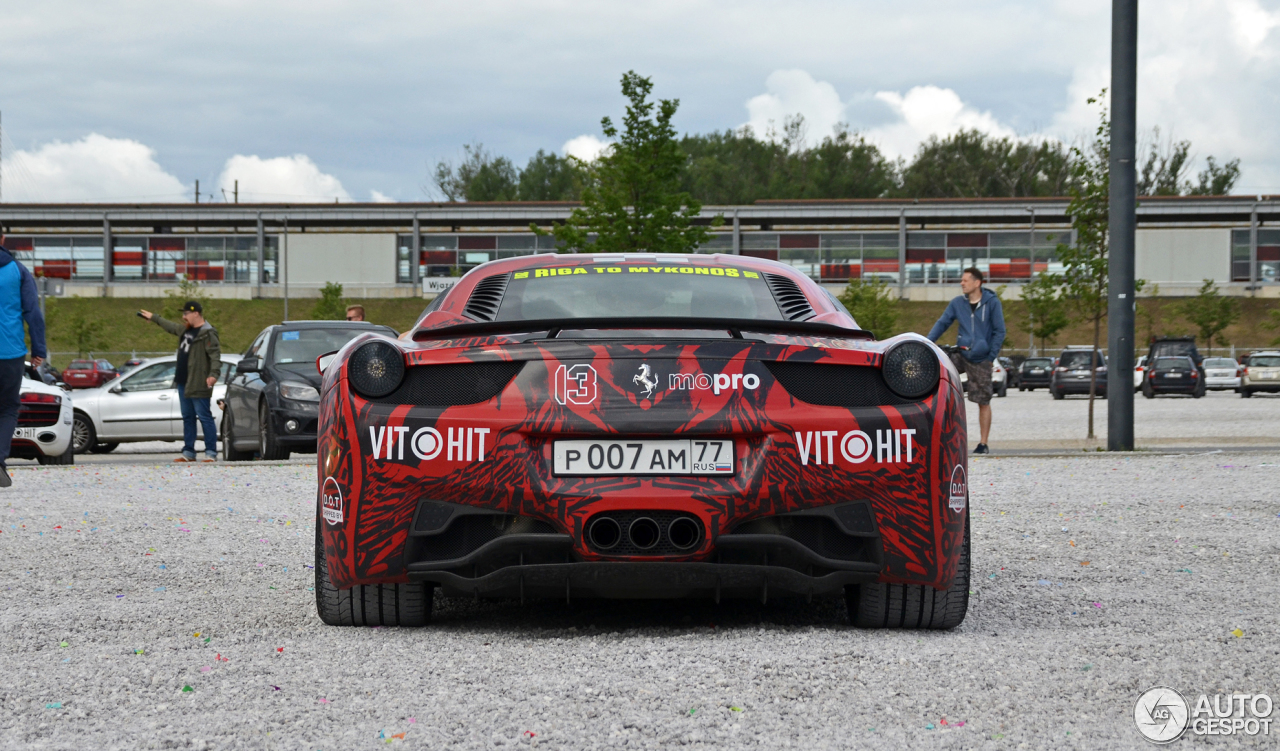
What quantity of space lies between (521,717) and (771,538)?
0.94m

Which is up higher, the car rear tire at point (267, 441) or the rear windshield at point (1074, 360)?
the rear windshield at point (1074, 360)

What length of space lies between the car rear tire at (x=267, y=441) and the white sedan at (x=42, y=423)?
1736mm

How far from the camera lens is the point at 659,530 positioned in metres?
3.51

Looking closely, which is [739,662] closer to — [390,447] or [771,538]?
[771,538]

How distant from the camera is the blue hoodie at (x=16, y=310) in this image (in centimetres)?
853

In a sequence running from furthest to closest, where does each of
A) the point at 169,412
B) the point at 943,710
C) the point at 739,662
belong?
the point at 169,412 < the point at 739,662 < the point at 943,710

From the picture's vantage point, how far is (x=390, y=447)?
359cm

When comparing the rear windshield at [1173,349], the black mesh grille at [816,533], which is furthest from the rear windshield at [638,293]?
the rear windshield at [1173,349]

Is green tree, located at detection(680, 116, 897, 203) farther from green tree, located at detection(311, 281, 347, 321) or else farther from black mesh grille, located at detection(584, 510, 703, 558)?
black mesh grille, located at detection(584, 510, 703, 558)

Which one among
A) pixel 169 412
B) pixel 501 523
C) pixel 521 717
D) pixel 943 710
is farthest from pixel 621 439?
pixel 169 412

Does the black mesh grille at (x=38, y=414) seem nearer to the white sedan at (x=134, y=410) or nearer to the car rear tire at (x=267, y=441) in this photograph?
the car rear tire at (x=267, y=441)

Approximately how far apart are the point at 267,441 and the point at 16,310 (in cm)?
386

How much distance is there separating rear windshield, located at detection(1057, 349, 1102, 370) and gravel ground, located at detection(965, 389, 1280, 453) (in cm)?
491

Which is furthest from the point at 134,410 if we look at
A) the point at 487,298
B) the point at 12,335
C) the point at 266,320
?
the point at 266,320
